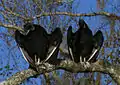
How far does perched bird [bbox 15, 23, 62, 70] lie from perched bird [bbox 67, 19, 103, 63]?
0.19 metres

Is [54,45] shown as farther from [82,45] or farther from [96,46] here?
[96,46]

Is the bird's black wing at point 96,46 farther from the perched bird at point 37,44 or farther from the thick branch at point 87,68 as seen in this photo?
the perched bird at point 37,44

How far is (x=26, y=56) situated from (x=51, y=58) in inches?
10.9

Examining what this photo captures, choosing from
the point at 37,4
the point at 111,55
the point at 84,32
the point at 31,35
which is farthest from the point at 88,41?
the point at 111,55

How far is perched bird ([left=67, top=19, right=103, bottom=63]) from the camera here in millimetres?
3641

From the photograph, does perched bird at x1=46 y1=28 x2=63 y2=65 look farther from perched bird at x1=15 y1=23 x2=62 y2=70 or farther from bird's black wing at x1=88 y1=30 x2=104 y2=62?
bird's black wing at x1=88 y1=30 x2=104 y2=62

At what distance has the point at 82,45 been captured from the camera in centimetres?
365

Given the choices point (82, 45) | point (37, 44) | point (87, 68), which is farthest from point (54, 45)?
point (87, 68)

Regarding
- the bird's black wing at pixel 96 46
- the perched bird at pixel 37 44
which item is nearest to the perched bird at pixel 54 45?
the perched bird at pixel 37 44

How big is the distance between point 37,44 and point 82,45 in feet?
1.65

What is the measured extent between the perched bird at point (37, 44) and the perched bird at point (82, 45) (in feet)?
0.61

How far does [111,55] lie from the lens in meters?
8.06

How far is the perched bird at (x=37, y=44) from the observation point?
3.53m

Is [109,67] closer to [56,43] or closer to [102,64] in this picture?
[102,64]
